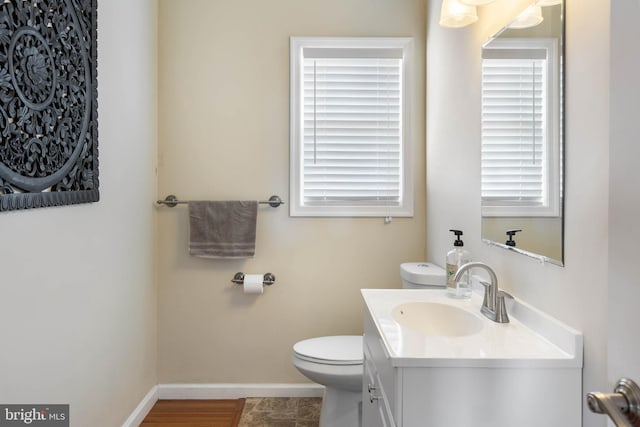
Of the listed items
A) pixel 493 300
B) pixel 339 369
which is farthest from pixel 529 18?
pixel 339 369

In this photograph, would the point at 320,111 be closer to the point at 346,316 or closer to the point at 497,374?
the point at 346,316

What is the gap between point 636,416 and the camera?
0.55m

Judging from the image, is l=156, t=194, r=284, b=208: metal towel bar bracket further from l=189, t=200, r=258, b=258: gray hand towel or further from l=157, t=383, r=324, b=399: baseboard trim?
l=157, t=383, r=324, b=399: baseboard trim

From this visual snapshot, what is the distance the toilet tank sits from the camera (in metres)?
2.10

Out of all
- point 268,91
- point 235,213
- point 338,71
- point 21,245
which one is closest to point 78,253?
point 21,245

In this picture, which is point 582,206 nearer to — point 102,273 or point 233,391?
point 102,273

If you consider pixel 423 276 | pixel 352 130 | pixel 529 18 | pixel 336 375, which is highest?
pixel 529 18

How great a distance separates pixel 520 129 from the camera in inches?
56.2

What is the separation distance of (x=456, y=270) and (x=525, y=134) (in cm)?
61

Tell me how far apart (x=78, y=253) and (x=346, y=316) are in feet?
4.89

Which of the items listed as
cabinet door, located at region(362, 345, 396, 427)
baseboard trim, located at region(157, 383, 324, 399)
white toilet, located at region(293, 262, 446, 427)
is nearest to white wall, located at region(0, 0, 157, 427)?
baseboard trim, located at region(157, 383, 324, 399)

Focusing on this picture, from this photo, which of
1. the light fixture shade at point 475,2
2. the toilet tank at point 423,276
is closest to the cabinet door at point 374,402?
the toilet tank at point 423,276

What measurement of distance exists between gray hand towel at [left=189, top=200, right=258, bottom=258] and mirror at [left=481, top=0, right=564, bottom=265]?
4.21ft

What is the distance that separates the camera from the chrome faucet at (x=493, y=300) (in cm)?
138
